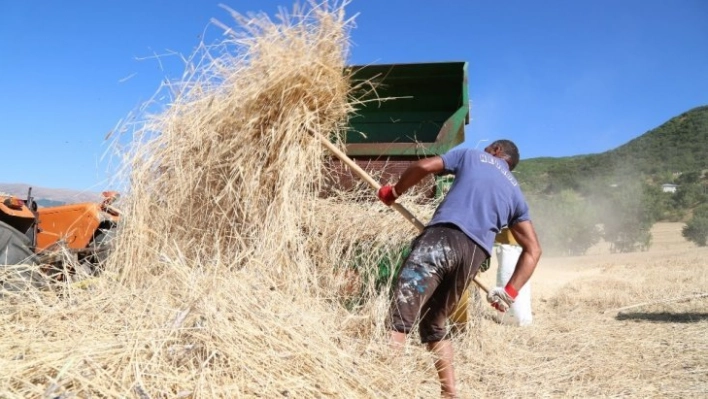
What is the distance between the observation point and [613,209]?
25656 mm

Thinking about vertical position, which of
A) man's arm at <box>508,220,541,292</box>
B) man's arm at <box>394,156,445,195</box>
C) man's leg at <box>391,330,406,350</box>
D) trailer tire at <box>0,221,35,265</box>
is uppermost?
man's arm at <box>394,156,445,195</box>

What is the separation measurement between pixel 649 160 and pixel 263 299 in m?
59.0

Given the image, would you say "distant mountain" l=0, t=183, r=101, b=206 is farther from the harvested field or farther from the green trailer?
the green trailer

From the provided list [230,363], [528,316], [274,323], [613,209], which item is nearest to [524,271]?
[274,323]

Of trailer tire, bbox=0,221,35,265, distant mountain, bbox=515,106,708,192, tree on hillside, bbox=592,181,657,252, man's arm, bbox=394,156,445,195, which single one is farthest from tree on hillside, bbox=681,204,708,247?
trailer tire, bbox=0,221,35,265

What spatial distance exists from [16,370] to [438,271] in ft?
5.94

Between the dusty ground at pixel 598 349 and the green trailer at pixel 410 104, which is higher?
the green trailer at pixel 410 104

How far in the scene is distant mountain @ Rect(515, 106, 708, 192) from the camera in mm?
45969

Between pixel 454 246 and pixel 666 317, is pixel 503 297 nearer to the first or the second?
pixel 454 246

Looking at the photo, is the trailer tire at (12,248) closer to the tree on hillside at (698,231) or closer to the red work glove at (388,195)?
the red work glove at (388,195)

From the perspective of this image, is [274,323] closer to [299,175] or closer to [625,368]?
[299,175]

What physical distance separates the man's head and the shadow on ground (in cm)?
291

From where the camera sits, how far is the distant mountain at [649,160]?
46.0m

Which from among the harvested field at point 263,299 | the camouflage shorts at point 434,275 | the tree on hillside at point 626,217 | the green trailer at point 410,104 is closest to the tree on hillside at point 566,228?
the tree on hillside at point 626,217
